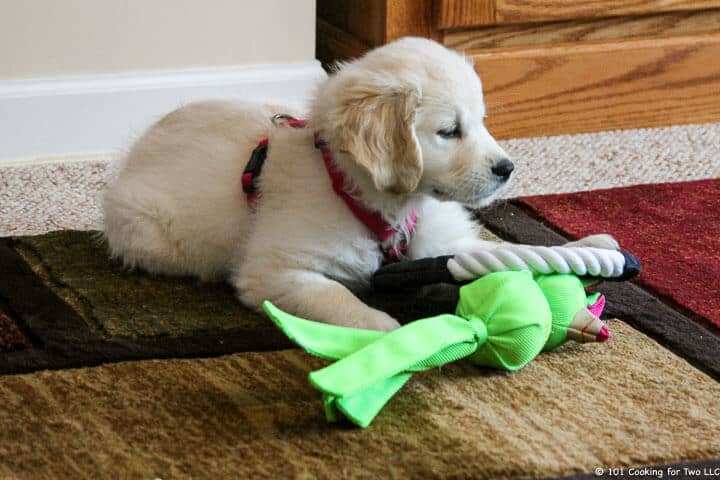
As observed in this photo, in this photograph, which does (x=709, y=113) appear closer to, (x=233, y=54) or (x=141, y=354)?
(x=233, y=54)

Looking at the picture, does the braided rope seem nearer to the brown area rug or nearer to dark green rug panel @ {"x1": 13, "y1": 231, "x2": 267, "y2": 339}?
the brown area rug

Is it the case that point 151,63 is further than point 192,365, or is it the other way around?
point 151,63

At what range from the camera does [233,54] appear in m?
2.83

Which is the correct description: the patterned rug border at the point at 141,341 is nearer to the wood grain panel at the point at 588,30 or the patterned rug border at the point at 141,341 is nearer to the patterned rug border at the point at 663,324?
the patterned rug border at the point at 663,324

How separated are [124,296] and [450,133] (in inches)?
24.2

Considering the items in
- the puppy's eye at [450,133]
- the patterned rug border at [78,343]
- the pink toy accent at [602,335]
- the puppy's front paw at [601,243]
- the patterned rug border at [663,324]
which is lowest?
the patterned rug border at [663,324]

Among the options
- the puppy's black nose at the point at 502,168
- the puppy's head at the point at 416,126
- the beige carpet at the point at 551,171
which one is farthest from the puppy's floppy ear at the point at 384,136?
the beige carpet at the point at 551,171

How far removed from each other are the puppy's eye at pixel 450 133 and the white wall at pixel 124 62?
2.87 ft

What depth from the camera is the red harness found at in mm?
1799

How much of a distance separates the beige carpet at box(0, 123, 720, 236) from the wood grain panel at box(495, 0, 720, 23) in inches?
12.5

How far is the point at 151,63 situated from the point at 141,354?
125 centimetres

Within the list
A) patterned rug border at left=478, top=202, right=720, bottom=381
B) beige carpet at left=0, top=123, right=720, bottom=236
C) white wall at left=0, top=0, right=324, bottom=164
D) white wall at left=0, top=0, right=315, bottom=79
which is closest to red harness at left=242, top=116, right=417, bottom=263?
patterned rug border at left=478, top=202, right=720, bottom=381

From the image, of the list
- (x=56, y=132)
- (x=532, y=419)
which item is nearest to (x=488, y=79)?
(x=56, y=132)

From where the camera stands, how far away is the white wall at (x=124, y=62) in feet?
8.61
